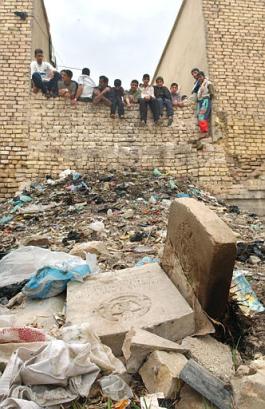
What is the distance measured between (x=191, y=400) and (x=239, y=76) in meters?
9.08

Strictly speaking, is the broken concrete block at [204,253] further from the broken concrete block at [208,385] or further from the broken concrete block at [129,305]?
the broken concrete block at [208,385]

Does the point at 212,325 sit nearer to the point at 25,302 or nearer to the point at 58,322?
the point at 58,322

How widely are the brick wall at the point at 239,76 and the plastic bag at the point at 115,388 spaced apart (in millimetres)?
7528

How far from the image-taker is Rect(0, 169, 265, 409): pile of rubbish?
6.63ft

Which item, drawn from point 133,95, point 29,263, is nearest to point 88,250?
point 29,263

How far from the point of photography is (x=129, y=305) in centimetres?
292

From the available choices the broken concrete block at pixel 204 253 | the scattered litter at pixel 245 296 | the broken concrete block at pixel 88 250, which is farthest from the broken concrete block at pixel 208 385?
the broken concrete block at pixel 88 250

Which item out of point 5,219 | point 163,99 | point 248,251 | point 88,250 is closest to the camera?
point 88,250

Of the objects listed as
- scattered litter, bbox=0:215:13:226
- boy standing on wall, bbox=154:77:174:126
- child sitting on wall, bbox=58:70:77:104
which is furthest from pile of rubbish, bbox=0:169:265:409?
child sitting on wall, bbox=58:70:77:104

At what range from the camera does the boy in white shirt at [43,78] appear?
9.19 m

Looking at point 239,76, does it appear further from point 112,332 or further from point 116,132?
point 112,332

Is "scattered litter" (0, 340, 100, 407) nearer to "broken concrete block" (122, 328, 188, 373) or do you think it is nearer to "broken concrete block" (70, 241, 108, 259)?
"broken concrete block" (122, 328, 188, 373)

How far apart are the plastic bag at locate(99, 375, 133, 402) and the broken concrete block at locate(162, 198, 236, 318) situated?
0.85m

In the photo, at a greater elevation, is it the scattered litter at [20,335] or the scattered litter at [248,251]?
the scattered litter at [20,335]
